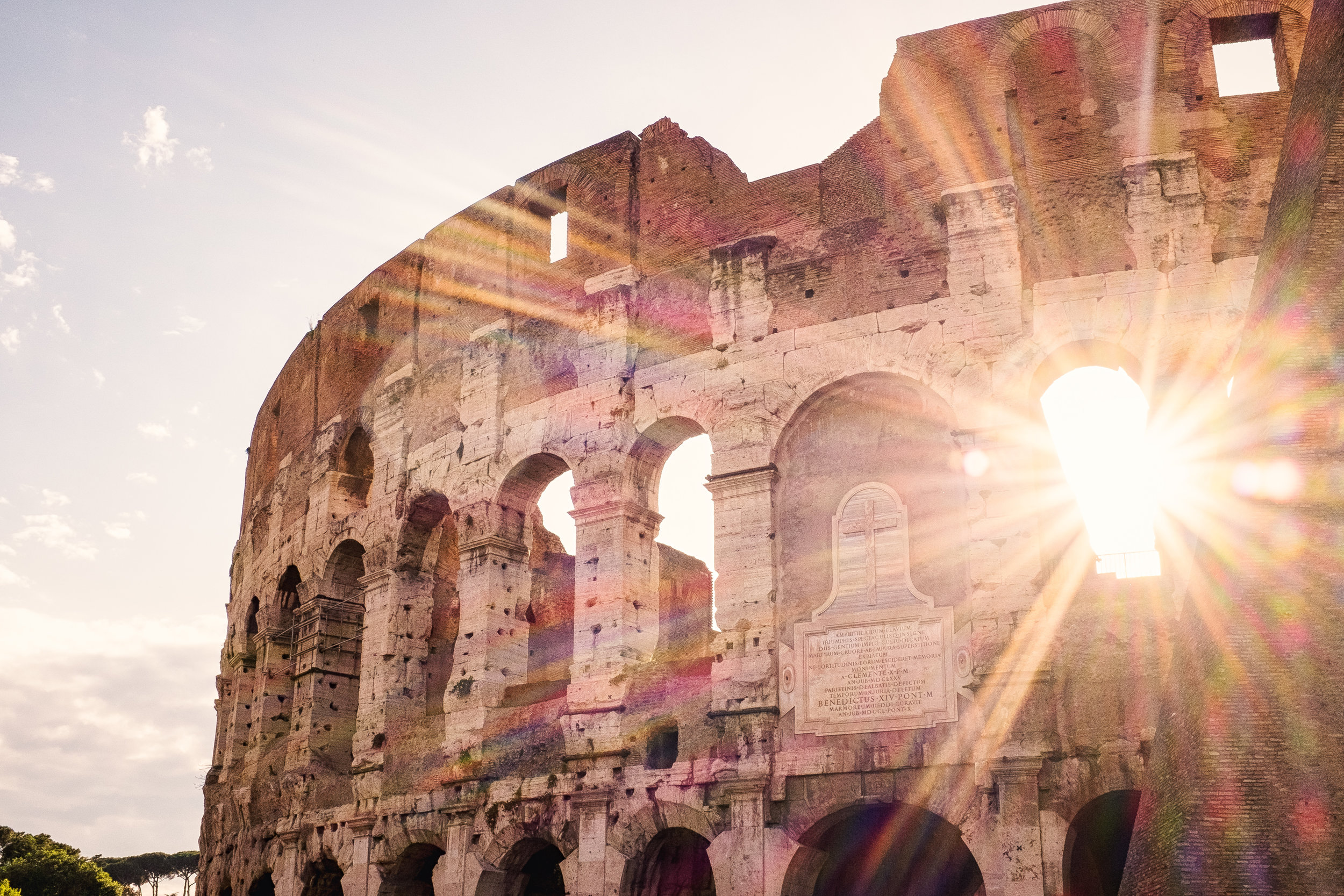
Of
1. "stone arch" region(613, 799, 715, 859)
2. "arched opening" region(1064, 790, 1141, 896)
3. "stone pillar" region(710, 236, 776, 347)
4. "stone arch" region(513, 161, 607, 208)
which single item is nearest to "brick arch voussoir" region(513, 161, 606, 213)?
"stone arch" region(513, 161, 607, 208)

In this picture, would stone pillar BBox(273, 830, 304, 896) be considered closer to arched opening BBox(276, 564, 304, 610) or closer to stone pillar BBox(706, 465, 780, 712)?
arched opening BBox(276, 564, 304, 610)

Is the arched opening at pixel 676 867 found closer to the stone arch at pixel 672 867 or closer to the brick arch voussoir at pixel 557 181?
the stone arch at pixel 672 867

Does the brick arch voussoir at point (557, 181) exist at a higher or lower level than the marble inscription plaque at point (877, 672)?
higher

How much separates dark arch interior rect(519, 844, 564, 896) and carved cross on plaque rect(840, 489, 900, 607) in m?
4.36

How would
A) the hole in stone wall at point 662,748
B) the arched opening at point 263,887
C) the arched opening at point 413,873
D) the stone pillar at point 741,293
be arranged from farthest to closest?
the arched opening at point 263,887, the arched opening at point 413,873, the stone pillar at point 741,293, the hole in stone wall at point 662,748

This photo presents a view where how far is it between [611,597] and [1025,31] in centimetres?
618

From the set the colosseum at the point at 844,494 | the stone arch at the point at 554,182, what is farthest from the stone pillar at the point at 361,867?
the stone arch at the point at 554,182

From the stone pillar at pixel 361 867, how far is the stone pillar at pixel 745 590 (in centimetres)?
446

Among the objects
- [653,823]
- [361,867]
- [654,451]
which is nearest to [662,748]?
[653,823]

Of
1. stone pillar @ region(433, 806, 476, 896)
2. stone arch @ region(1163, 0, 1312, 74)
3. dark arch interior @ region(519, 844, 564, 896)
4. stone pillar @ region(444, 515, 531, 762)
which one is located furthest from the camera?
A: stone pillar @ region(444, 515, 531, 762)

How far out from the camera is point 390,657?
14594mm

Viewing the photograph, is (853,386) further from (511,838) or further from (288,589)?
(288,589)

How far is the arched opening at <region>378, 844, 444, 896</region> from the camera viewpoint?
1355cm

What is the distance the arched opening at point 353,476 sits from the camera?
16.5 meters
